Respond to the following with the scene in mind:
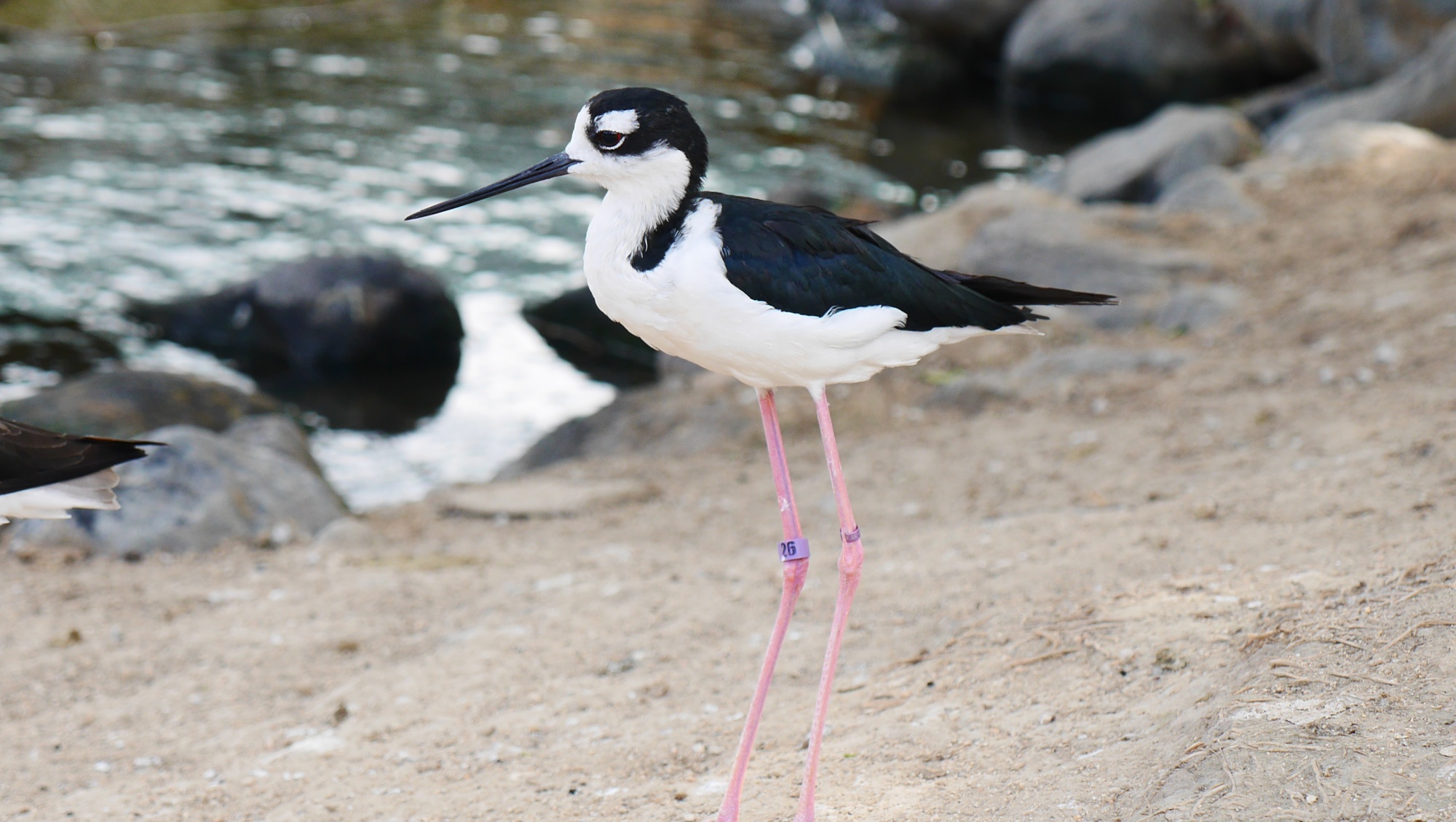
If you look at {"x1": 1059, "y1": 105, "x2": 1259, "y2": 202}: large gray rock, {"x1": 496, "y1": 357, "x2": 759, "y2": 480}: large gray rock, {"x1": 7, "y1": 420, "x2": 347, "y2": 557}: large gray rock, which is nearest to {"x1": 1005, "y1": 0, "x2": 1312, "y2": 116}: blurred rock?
{"x1": 1059, "y1": 105, "x2": 1259, "y2": 202}: large gray rock

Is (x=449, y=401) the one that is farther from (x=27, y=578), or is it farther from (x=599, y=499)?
(x=27, y=578)

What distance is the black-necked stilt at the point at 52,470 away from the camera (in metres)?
3.73

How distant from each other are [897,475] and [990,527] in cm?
108

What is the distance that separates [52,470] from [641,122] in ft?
6.79

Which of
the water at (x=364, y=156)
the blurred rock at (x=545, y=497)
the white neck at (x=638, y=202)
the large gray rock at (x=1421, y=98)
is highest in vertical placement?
the large gray rock at (x=1421, y=98)

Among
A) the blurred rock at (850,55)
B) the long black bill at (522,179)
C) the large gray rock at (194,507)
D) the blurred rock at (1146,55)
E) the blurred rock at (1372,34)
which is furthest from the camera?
the blurred rock at (850,55)

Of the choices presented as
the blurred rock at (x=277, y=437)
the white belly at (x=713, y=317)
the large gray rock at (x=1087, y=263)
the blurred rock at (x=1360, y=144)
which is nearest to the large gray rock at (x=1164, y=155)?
the blurred rock at (x=1360, y=144)

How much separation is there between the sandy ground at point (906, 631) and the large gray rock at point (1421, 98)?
2686 mm

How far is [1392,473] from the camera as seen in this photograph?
4.48 meters

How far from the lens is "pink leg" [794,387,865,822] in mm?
3078

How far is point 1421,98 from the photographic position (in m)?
9.32

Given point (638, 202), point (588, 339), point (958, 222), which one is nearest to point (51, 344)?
point (588, 339)

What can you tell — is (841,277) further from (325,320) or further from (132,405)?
(325,320)

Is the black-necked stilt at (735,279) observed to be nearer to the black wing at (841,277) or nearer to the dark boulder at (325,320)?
the black wing at (841,277)
